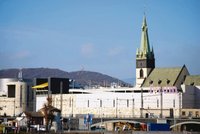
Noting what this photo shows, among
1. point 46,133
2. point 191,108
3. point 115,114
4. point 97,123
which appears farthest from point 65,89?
point 46,133

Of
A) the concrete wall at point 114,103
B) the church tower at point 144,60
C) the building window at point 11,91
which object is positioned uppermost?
the church tower at point 144,60

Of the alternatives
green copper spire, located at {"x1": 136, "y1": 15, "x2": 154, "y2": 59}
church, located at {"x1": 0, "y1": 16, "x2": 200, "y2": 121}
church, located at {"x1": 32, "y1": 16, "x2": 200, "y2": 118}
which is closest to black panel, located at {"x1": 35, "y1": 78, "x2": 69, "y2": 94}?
church, located at {"x1": 0, "y1": 16, "x2": 200, "y2": 121}

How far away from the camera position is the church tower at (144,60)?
521ft

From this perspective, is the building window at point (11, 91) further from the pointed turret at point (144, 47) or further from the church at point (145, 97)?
the pointed turret at point (144, 47)

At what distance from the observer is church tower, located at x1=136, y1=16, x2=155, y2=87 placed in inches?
6255

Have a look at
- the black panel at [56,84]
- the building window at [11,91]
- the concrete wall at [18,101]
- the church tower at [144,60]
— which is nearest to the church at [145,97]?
the church tower at [144,60]

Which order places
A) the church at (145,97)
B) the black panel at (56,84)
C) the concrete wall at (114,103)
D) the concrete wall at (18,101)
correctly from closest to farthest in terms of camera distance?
the church at (145,97), the concrete wall at (114,103), the black panel at (56,84), the concrete wall at (18,101)

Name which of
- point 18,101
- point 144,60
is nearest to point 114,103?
point 144,60

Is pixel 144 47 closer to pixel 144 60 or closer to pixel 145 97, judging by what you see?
pixel 144 60

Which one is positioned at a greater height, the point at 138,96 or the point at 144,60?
the point at 144,60

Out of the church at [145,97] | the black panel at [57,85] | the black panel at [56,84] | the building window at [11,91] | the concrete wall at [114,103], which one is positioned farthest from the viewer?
the building window at [11,91]

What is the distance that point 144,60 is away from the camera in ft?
526

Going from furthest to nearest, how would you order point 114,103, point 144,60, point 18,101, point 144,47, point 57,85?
point 18,101
point 57,85
point 144,47
point 144,60
point 114,103

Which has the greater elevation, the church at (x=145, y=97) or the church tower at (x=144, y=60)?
the church tower at (x=144, y=60)
